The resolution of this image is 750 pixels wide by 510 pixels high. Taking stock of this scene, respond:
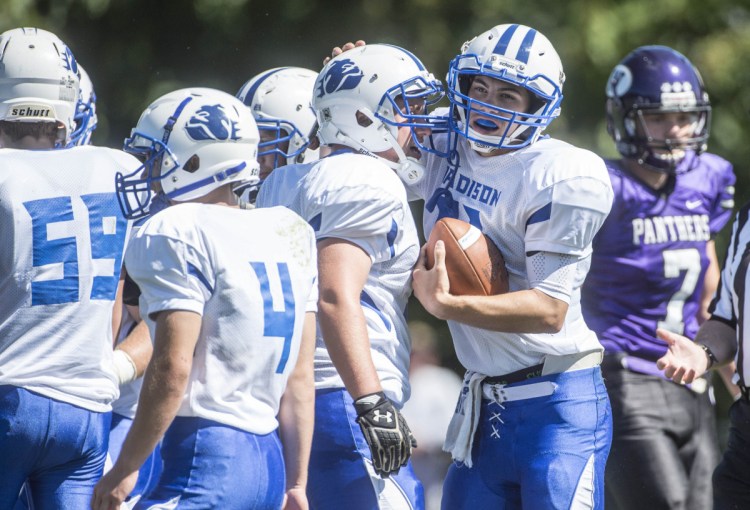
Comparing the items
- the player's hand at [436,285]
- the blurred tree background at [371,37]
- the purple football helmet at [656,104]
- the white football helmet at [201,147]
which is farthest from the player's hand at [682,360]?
the blurred tree background at [371,37]

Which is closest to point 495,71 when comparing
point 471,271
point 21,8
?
point 471,271

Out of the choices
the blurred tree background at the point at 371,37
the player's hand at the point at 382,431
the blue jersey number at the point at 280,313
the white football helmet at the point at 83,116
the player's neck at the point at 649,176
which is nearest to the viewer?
the blue jersey number at the point at 280,313

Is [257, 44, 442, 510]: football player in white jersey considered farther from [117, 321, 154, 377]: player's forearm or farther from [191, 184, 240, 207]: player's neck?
[117, 321, 154, 377]: player's forearm

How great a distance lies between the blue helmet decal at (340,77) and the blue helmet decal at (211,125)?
586mm

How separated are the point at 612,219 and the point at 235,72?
3817mm

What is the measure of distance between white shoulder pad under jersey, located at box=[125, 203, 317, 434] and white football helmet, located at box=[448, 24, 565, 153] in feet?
2.94

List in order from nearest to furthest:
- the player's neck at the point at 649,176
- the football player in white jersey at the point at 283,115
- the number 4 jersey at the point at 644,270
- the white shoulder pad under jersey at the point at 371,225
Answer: the white shoulder pad under jersey at the point at 371,225, the football player in white jersey at the point at 283,115, the number 4 jersey at the point at 644,270, the player's neck at the point at 649,176

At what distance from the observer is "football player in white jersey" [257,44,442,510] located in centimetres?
371

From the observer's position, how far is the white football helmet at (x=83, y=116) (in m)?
4.68

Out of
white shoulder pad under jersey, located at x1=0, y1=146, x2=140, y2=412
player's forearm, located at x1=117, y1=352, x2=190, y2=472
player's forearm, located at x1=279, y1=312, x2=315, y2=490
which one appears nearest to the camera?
player's forearm, located at x1=117, y1=352, x2=190, y2=472

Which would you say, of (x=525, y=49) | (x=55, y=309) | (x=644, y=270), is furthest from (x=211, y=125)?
(x=644, y=270)

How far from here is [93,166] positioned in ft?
13.3

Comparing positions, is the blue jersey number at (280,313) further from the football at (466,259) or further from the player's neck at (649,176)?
the player's neck at (649,176)

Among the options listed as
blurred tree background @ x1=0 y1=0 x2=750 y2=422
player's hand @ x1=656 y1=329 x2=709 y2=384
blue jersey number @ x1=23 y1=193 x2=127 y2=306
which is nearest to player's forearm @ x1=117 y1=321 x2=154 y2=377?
blue jersey number @ x1=23 y1=193 x2=127 y2=306
